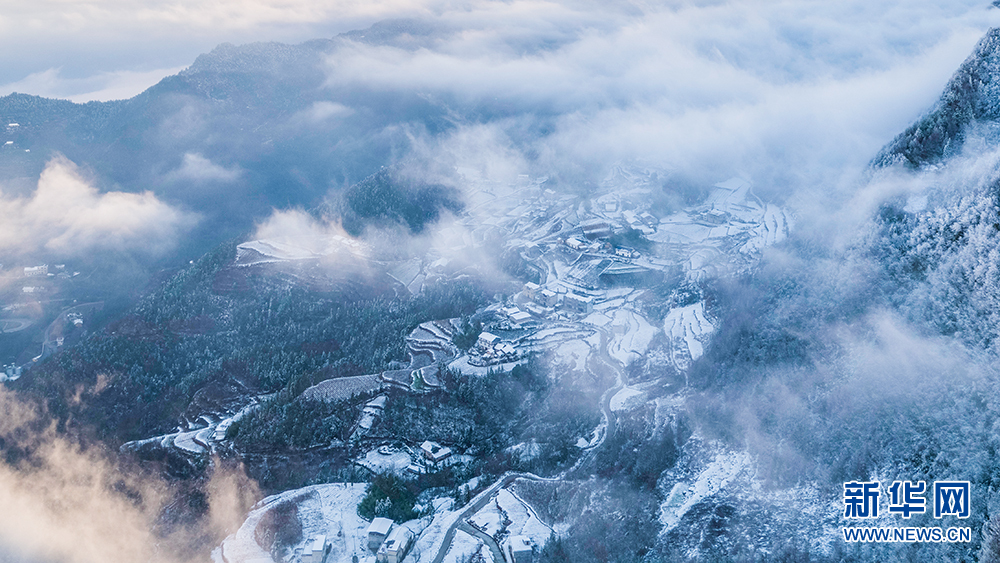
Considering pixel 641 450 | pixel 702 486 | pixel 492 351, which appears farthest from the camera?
pixel 492 351

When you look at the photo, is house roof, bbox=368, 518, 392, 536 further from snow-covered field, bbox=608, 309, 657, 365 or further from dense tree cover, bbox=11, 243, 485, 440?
snow-covered field, bbox=608, 309, 657, 365

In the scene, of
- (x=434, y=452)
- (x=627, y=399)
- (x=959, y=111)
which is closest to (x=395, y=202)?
(x=434, y=452)

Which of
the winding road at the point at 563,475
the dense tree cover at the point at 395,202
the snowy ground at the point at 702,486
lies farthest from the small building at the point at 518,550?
the dense tree cover at the point at 395,202

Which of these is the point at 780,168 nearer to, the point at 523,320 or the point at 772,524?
the point at 523,320

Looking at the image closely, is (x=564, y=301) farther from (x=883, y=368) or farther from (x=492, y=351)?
(x=883, y=368)

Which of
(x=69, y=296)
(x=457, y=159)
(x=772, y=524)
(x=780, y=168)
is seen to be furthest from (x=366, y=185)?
(x=772, y=524)

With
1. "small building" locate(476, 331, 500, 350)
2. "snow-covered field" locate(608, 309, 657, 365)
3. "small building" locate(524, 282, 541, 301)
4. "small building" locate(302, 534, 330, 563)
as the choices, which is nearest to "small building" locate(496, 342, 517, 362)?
"small building" locate(476, 331, 500, 350)

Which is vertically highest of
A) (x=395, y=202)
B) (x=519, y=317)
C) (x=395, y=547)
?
(x=395, y=202)
